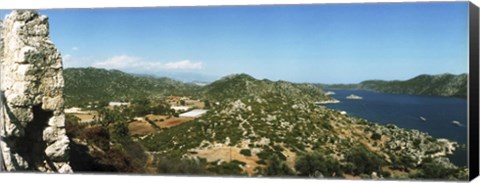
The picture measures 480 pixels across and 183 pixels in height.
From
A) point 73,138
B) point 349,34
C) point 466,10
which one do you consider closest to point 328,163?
point 349,34

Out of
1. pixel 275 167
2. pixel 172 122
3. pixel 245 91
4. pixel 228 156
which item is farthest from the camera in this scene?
pixel 172 122

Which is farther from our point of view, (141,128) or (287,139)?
(141,128)

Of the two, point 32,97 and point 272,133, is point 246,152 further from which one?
point 32,97

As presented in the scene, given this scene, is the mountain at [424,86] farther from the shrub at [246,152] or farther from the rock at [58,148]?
the rock at [58,148]

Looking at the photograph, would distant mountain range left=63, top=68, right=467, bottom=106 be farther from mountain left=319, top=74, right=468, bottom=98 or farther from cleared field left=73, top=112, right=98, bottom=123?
cleared field left=73, top=112, right=98, bottom=123

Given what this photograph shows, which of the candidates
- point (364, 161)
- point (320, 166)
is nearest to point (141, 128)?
point (320, 166)
